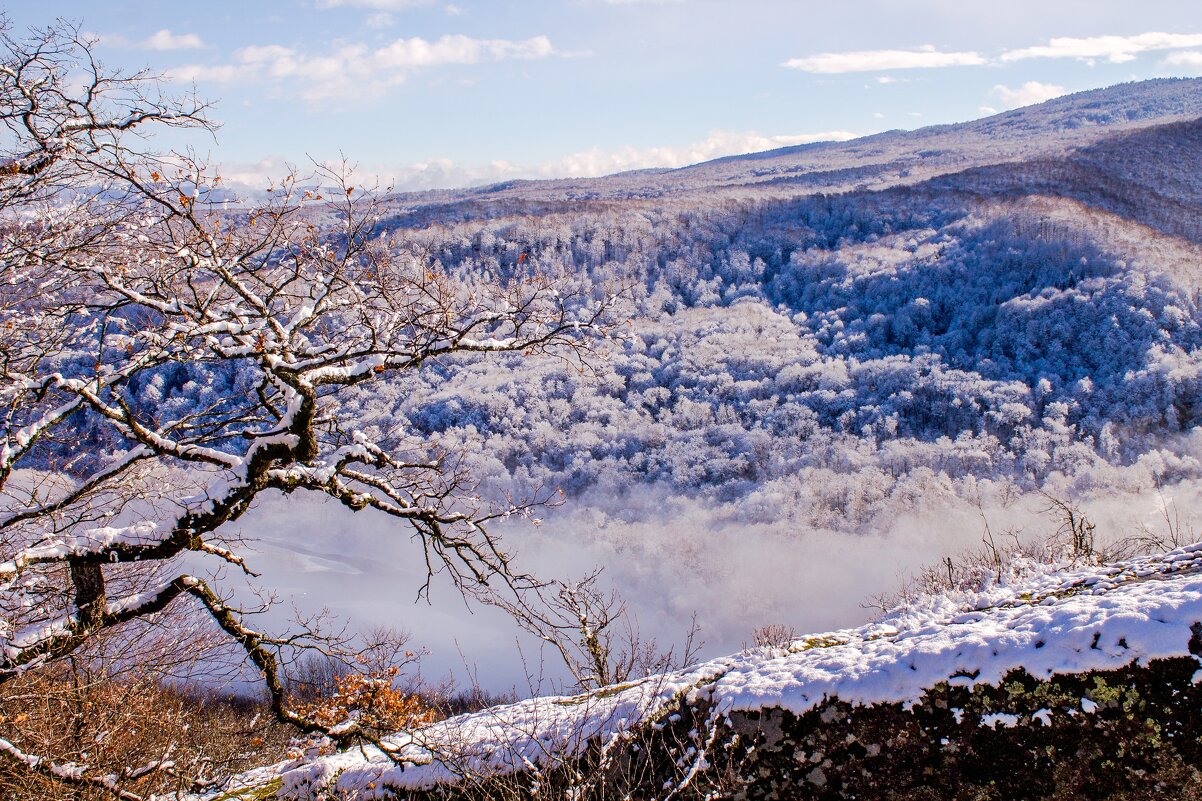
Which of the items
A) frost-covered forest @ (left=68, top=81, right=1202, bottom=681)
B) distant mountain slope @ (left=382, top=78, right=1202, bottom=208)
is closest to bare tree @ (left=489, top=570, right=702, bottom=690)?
frost-covered forest @ (left=68, top=81, right=1202, bottom=681)

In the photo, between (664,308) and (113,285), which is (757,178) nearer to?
(664,308)

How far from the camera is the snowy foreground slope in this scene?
3025mm

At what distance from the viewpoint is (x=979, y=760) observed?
301 cm

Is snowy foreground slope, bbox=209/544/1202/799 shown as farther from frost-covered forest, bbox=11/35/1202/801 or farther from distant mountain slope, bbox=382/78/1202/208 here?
distant mountain slope, bbox=382/78/1202/208

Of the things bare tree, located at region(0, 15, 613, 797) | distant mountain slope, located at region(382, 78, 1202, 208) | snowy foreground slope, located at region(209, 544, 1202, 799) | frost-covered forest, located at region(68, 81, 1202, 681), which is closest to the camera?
snowy foreground slope, located at region(209, 544, 1202, 799)

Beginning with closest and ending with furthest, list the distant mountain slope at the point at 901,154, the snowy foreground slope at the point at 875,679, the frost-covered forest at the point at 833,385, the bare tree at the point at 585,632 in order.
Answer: the snowy foreground slope at the point at 875,679, the bare tree at the point at 585,632, the frost-covered forest at the point at 833,385, the distant mountain slope at the point at 901,154

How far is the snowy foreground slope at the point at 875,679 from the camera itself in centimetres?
303

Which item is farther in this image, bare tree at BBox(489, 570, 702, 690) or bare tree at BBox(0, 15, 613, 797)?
bare tree at BBox(489, 570, 702, 690)

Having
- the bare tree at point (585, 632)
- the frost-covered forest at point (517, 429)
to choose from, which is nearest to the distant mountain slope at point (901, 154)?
the frost-covered forest at point (517, 429)

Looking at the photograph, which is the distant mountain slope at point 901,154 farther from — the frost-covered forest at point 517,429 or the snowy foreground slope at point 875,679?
the snowy foreground slope at point 875,679

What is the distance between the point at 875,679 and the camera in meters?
3.39

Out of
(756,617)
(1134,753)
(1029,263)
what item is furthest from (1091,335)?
(1134,753)

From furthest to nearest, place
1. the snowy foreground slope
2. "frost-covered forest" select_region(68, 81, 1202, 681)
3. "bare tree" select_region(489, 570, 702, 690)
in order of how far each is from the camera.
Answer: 1. "frost-covered forest" select_region(68, 81, 1202, 681)
2. "bare tree" select_region(489, 570, 702, 690)
3. the snowy foreground slope

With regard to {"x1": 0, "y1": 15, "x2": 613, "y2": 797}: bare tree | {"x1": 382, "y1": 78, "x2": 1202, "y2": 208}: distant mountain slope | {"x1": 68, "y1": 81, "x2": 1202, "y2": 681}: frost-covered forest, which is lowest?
{"x1": 68, "y1": 81, "x2": 1202, "y2": 681}: frost-covered forest
